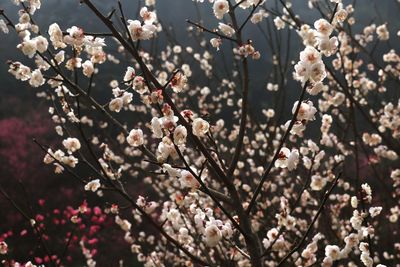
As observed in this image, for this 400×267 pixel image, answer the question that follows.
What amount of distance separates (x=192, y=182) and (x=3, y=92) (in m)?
15.3

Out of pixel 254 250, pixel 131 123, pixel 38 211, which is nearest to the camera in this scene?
pixel 254 250

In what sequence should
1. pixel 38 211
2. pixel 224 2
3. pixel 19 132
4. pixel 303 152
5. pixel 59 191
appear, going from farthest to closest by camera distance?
pixel 19 132
pixel 59 191
pixel 38 211
pixel 303 152
pixel 224 2

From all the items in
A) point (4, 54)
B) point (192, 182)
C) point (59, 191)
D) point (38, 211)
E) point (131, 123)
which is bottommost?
point (192, 182)

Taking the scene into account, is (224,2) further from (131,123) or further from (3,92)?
(3,92)

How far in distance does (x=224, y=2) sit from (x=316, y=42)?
0.80 metres

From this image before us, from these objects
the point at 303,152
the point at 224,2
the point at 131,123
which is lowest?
the point at 224,2

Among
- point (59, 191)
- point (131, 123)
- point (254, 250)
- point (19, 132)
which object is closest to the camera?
point (254, 250)

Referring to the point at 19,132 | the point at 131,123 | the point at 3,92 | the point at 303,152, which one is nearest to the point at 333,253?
the point at 303,152

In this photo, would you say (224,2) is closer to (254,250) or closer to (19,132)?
(254,250)

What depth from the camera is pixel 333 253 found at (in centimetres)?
281

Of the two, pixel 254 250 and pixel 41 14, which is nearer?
pixel 254 250

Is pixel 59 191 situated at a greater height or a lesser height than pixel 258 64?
lesser

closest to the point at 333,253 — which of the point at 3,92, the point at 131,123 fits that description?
the point at 131,123

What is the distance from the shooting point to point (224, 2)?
8.70 ft
